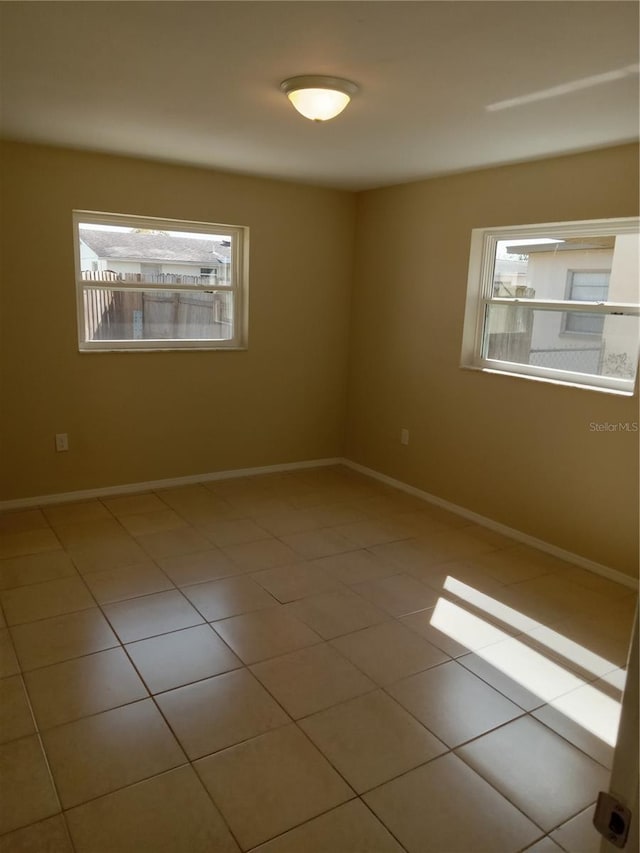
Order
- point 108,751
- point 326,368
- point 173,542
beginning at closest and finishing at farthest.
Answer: point 108,751, point 173,542, point 326,368

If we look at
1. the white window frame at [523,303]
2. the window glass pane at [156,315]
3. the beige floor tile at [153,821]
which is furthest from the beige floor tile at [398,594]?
the window glass pane at [156,315]

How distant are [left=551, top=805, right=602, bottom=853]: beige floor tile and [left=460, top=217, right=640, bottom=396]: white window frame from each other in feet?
6.83

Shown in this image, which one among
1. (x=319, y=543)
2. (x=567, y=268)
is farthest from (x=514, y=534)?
(x=567, y=268)

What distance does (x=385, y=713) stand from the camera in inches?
82.7

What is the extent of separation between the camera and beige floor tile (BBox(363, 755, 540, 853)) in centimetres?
161

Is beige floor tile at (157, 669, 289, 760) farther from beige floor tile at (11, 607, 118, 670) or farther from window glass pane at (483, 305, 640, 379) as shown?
window glass pane at (483, 305, 640, 379)

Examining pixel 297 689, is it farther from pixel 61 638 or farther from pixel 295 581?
pixel 61 638

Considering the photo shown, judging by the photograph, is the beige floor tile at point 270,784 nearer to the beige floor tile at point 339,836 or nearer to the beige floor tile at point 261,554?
the beige floor tile at point 339,836

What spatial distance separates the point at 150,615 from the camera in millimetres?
2664

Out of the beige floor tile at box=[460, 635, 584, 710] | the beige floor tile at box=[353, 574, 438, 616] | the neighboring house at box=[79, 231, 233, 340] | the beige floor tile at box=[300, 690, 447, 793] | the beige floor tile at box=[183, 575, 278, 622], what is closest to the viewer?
the beige floor tile at box=[300, 690, 447, 793]

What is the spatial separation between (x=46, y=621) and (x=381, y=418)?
9.36 feet

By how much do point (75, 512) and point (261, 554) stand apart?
1330 millimetres

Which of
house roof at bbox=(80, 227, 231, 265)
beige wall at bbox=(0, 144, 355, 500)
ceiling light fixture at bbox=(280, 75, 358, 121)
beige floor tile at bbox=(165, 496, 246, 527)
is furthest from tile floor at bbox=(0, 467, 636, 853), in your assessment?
ceiling light fixture at bbox=(280, 75, 358, 121)

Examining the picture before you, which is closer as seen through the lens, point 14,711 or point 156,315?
point 14,711
